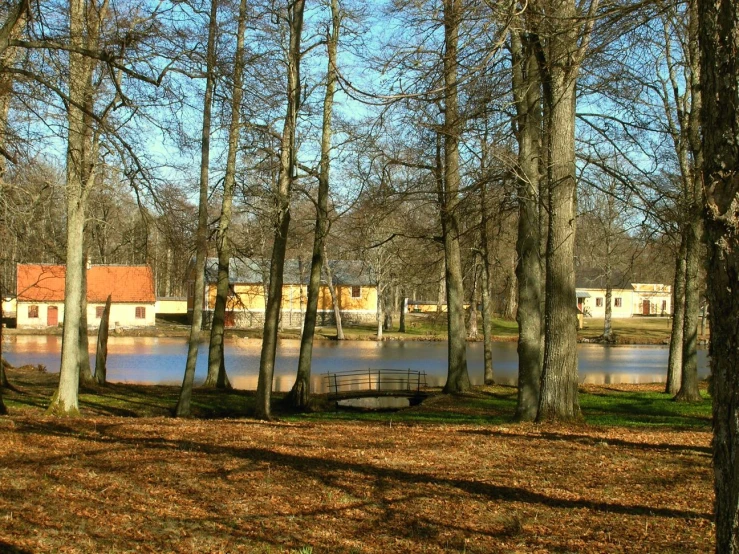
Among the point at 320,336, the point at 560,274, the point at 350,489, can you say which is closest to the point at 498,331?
the point at 320,336

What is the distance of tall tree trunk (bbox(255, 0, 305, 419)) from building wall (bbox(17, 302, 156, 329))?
40.4 m

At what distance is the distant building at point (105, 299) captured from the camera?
168 feet

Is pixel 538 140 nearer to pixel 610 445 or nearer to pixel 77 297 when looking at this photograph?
pixel 610 445

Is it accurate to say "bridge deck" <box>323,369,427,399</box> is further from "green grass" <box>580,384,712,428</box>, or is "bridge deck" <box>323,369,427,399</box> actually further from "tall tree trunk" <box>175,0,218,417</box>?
"tall tree trunk" <box>175,0,218,417</box>

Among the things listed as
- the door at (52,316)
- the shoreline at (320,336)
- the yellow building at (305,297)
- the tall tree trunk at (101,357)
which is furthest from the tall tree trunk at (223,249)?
the door at (52,316)

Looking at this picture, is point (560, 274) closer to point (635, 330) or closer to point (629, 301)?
→ point (635, 330)

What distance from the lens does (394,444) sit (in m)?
8.88

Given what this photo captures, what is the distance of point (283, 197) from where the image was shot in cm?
1439

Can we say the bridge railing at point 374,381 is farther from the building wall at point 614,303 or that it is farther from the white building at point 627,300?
the building wall at point 614,303

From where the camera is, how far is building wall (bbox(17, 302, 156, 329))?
51188mm

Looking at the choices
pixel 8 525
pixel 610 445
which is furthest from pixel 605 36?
pixel 8 525

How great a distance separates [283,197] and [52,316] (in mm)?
43469

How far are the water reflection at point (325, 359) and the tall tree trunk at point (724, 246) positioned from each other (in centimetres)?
2241

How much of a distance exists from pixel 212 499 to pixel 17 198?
336 inches
